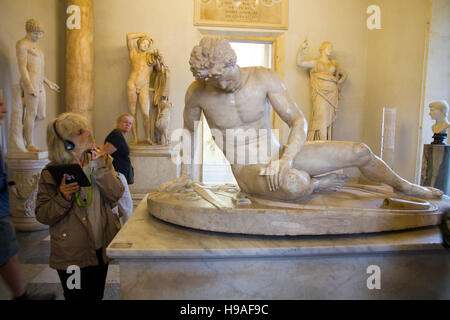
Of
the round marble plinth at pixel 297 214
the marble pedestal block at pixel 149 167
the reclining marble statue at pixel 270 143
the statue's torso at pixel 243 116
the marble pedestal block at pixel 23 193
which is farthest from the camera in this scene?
the marble pedestal block at pixel 149 167

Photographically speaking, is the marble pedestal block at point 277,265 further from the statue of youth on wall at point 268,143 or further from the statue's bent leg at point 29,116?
the statue's bent leg at point 29,116

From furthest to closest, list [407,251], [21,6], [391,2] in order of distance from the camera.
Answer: [391,2]
[21,6]
[407,251]

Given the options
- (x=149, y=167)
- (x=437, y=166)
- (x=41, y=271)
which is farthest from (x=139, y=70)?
(x=437, y=166)

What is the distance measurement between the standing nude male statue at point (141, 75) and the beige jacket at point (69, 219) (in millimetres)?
4289

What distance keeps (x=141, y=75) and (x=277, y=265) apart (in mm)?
4954

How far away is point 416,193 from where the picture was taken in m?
2.38

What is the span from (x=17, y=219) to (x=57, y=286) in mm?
1922

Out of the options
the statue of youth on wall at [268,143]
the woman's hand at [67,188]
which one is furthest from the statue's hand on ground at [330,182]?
the woman's hand at [67,188]

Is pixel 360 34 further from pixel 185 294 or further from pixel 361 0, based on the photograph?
pixel 185 294

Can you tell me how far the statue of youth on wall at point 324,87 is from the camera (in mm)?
6676

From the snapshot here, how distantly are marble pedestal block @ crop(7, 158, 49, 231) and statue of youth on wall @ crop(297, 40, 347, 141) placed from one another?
5108 mm

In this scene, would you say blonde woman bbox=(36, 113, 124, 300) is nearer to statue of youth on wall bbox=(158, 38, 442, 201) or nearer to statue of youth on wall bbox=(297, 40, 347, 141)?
statue of youth on wall bbox=(158, 38, 442, 201)

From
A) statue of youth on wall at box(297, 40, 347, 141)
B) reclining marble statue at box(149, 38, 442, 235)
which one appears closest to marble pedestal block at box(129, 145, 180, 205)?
statue of youth on wall at box(297, 40, 347, 141)
